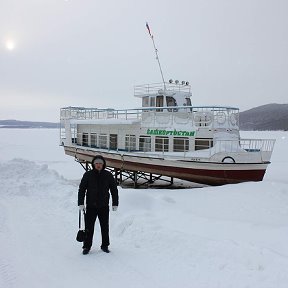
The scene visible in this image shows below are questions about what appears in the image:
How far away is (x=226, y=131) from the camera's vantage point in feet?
52.9

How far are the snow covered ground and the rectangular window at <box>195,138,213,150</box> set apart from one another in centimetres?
518


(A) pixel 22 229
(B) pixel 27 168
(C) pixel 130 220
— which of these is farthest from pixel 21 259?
(B) pixel 27 168

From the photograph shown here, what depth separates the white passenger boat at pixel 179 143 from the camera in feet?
49.9

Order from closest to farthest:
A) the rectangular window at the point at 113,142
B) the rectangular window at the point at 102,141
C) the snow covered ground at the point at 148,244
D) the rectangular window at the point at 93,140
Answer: the snow covered ground at the point at 148,244, the rectangular window at the point at 113,142, the rectangular window at the point at 102,141, the rectangular window at the point at 93,140

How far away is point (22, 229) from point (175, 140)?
1076 cm

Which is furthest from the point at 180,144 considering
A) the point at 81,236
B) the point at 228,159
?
the point at 81,236

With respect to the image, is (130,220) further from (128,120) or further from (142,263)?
(128,120)

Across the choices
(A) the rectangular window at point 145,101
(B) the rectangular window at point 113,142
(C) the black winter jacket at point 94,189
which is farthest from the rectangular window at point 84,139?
(C) the black winter jacket at point 94,189

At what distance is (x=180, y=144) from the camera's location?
16953 mm

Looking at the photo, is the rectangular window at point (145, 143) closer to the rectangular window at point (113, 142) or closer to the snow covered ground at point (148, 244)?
the rectangular window at point (113, 142)

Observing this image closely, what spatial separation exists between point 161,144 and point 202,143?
2355 mm

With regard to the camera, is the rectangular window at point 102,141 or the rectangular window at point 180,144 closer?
the rectangular window at point 180,144

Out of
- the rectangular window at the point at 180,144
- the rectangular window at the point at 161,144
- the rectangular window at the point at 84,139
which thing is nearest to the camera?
the rectangular window at the point at 180,144

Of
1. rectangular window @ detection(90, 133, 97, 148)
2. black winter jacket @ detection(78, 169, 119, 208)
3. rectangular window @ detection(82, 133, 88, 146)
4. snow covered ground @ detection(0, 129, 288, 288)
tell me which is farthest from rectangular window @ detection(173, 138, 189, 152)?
black winter jacket @ detection(78, 169, 119, 208)
